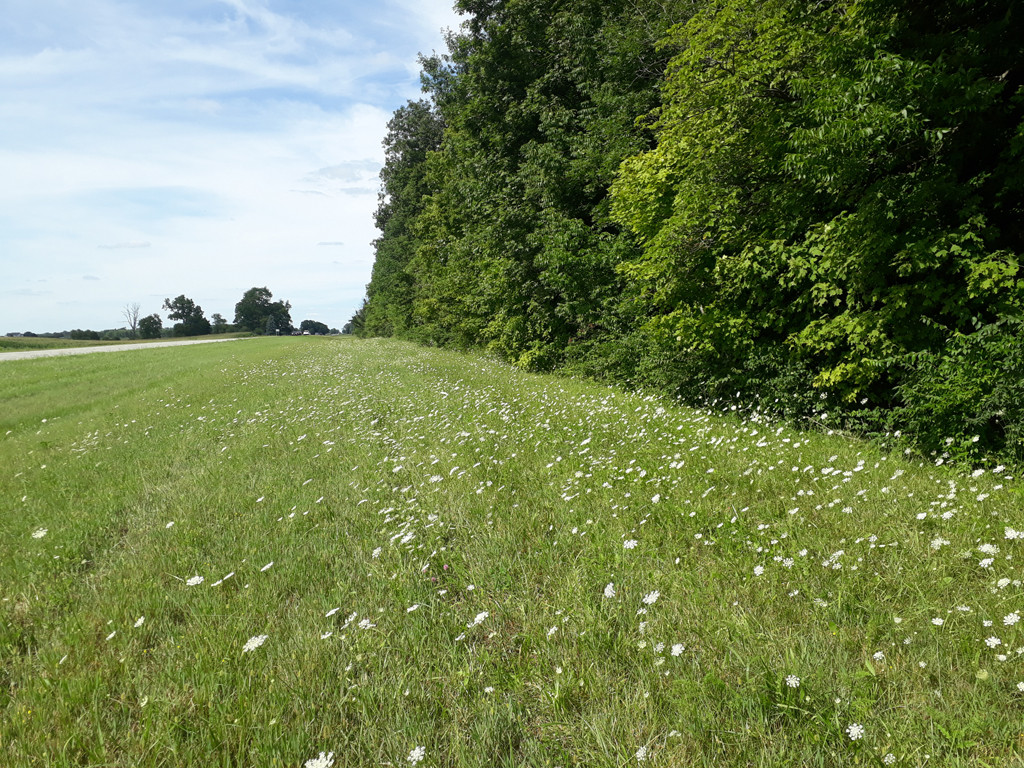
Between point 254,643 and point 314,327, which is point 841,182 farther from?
point 314,327

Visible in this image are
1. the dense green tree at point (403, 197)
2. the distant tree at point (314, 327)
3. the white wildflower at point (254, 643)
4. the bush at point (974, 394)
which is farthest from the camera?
the distant tree at point (314, 327)

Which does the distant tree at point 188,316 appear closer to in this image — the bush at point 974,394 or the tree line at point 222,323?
the tree line at point 222,323

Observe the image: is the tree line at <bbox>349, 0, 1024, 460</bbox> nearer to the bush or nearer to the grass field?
the bush

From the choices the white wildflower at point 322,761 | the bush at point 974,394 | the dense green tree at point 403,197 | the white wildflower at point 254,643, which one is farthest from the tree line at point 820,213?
the dense green tree at point 403,197

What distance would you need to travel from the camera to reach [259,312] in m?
145

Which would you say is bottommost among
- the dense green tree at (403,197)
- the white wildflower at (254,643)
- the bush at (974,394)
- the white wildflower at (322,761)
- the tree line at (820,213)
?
the white wildflower at (322,761)

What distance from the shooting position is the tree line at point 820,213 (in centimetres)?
523

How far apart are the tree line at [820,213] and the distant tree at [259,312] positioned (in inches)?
5817

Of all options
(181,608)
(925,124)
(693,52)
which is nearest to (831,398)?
(925,124)

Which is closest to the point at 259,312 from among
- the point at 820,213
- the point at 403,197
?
the point at 403,197

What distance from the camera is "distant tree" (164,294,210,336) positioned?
123919mm

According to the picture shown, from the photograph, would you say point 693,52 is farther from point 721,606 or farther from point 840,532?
point 721,606

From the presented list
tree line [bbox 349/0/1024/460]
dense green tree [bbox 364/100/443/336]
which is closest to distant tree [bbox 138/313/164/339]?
dense green tree [bbox 364/100/443/336]

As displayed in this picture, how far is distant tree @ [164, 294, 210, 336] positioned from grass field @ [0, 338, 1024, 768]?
140 meters
